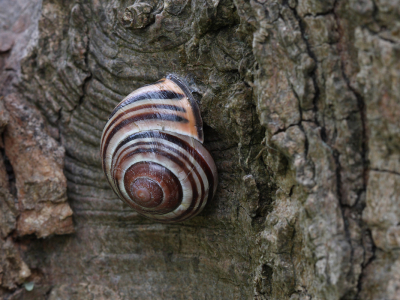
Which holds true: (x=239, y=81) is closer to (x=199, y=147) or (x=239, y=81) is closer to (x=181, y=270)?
(x=199, y=147)

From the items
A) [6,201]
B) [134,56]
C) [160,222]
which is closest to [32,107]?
[6,201]

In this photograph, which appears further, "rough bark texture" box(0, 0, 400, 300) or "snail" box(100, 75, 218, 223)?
"snail" box(100, 75, 218, 223)

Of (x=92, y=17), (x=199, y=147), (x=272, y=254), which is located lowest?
(x=272, y=254)

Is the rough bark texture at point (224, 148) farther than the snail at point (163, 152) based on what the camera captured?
No

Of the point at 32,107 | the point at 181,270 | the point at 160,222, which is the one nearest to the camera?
the point at 160,222
